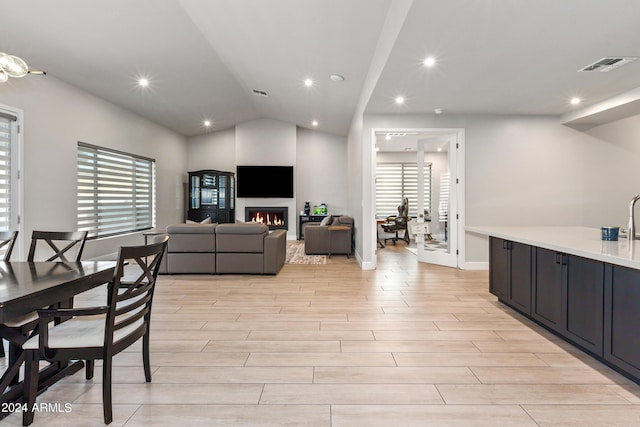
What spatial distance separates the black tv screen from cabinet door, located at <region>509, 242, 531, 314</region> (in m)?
6.91

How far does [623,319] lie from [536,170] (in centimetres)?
402

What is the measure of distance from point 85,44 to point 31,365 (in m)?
4.24

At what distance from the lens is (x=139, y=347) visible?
2.64 meters

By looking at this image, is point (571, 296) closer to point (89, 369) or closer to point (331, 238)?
point (89, 369)

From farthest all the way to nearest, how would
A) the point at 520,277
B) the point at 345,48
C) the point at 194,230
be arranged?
the point at 194,230 < the point at 345,48 < the point at 520,277

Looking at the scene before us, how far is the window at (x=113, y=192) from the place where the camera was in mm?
5895

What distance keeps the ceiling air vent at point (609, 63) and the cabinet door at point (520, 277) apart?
2014 mm

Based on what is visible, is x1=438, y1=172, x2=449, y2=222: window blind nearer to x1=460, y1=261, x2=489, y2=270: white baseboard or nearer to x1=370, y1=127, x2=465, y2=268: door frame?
x1=370, y1=127, x2=465, y2=268: door frame

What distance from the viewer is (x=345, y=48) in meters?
4.02

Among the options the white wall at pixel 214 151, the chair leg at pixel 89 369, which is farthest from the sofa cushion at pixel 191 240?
the white wall at pixel 214 151

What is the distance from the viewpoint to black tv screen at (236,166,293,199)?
31.1 feet

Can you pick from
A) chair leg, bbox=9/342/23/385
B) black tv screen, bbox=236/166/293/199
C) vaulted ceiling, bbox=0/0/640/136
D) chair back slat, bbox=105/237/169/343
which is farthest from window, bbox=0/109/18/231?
black tv screen, bbox=236/166/293/199

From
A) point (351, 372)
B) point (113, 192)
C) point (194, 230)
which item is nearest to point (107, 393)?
point (351, 372)

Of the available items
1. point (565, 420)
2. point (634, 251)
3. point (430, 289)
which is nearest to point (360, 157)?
point (430, 289)
